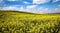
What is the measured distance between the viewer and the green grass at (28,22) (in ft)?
5.27

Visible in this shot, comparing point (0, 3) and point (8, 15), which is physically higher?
point (0, 3)

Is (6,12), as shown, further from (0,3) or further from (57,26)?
(57,26)

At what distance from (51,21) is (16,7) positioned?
1.66ft

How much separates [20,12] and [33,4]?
21cm

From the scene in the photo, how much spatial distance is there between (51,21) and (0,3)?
0.73 meters

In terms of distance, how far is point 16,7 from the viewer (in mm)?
1690

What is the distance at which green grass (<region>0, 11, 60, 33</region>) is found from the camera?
5.27ft

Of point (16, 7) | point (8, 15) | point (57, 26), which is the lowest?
point (57, 26)

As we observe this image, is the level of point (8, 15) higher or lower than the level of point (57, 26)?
higher

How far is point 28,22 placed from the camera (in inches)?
64.8

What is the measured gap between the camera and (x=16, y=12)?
169 cm

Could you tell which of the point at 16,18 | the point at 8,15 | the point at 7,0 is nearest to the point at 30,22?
the point at 16,18

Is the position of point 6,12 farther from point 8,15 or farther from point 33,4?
point 33,4

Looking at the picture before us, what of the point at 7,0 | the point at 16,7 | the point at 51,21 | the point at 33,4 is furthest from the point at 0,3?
the point at 51,21
